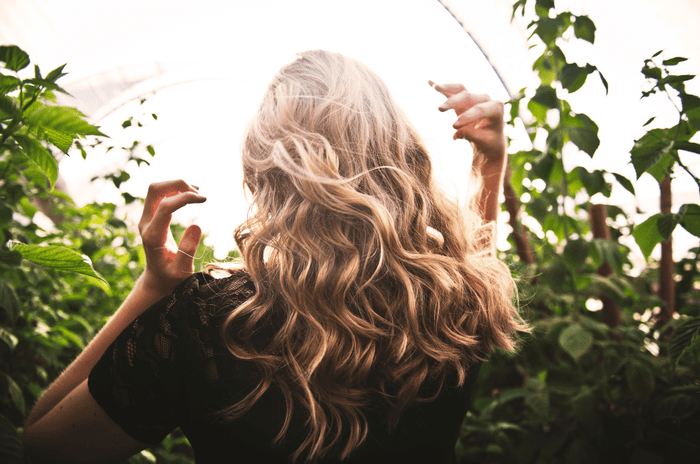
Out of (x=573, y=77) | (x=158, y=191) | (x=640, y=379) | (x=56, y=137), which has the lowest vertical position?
(x=640, y=379)

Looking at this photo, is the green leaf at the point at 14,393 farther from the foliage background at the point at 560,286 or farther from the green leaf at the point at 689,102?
the green leaf at the point at 689,102

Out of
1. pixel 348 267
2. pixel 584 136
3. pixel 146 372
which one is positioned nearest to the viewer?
pixel 146 372

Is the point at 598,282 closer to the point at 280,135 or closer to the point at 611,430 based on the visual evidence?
the point at 611,430

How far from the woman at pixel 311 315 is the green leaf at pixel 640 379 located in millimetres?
500

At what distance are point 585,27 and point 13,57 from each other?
159 cm

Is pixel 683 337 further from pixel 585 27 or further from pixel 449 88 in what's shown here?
pixel 585 27

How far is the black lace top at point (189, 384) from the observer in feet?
2.48

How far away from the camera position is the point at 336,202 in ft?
2.90

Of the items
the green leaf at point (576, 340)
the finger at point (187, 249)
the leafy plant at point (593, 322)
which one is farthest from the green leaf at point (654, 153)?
the finger at point (187, 249)

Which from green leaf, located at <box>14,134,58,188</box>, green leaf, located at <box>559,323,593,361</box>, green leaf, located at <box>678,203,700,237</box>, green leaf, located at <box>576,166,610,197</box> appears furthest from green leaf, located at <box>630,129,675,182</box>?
green leaf, located at <box>14,134,58,188</box>

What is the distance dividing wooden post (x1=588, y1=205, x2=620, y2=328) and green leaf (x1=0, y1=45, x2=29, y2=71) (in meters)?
1.79

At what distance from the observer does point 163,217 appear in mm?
829

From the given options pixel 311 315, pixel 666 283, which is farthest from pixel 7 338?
pixel 666 283

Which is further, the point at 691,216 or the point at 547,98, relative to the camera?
the point at 547,98
